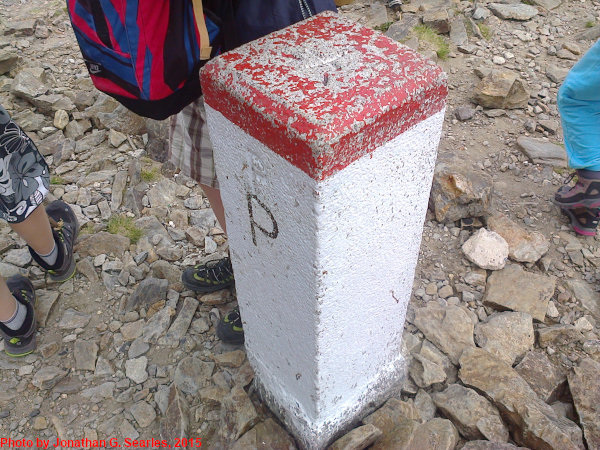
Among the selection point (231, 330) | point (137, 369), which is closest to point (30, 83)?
point (137, 369)

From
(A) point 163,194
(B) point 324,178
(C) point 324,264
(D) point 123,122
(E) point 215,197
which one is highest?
(B) point 324,178

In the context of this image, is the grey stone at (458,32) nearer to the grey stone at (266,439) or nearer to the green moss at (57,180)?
the green moss at (57,180)

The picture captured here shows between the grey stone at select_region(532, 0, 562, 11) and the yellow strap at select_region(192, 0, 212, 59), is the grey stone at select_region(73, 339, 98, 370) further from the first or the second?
the grey stone at select_region(532, 0, 562, 11)

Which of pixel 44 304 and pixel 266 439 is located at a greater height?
pixel 266 439

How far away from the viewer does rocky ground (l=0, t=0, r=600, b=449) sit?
6.37ft

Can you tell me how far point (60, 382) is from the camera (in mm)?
2275

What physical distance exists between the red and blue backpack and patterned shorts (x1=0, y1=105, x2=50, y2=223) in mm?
896

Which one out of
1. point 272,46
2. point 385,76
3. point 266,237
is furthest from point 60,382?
point 385,76

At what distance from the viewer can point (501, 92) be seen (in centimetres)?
364

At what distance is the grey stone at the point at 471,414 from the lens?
1844 millimetres

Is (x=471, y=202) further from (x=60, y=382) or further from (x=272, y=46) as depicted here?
(x=60, y=382)

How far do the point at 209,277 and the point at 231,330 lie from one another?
326mm

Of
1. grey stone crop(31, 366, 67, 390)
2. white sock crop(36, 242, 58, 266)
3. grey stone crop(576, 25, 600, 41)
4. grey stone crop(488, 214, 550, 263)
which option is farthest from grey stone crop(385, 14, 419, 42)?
grey stone crop(31, 366, 67, 390)

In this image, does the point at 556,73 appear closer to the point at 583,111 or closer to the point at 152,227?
the point at 583,111
